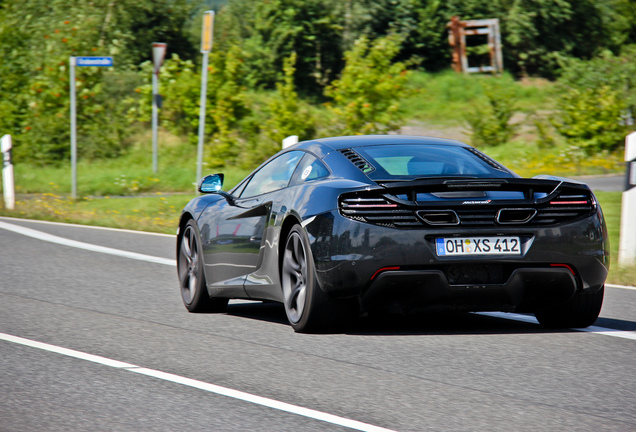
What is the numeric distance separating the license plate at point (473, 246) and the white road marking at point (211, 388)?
1.73m

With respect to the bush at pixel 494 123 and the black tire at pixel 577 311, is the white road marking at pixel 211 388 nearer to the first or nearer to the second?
the black tire at pixel 577 311

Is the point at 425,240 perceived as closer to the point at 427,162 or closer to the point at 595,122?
the point at 427,162

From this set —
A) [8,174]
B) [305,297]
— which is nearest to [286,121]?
[8,174]

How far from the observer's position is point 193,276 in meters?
8.11

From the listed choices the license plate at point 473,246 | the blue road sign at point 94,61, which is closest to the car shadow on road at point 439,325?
the license plate at point 473,246

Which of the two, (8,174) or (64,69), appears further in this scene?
(64,69)

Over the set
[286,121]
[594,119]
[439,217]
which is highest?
[286,121]

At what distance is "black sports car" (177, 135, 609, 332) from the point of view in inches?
234

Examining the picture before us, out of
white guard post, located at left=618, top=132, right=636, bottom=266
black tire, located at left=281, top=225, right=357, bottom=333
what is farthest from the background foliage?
black tire, located at left=281, top=225, right=357, bottom=333

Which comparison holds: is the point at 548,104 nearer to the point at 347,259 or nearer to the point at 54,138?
the point at 54,138

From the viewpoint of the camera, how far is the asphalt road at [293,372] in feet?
14.0

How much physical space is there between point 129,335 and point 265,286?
98 centimetres

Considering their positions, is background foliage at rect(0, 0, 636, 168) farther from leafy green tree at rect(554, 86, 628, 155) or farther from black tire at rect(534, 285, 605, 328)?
black tire at rect(534, 285, 605, 328)

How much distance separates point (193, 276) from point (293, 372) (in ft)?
9.95
